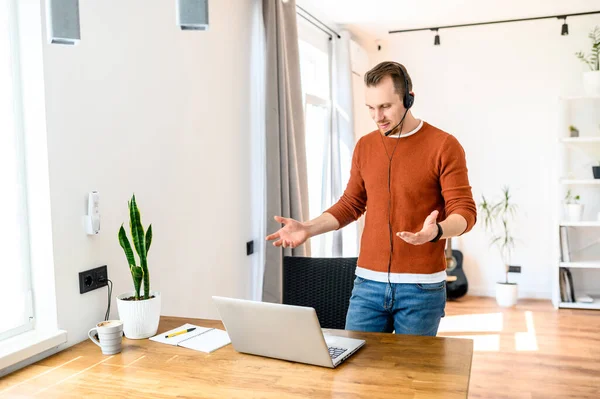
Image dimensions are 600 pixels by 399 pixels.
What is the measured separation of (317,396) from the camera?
1456mm

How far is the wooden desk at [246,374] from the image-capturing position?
1500mm

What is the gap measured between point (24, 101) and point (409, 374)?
149 cm

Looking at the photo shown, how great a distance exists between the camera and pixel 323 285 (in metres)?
2.46

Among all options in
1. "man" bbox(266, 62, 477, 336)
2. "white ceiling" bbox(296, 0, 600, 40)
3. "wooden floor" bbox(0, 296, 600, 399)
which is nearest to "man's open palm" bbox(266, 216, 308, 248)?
"man" bbox(266, 62, 477, 336)

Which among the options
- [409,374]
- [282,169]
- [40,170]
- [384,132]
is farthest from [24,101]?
[282,169]

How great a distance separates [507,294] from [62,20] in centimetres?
479

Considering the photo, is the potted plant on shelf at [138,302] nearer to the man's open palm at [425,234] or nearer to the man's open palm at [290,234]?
the man's open palm at [290,234]

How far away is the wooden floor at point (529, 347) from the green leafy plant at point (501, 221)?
53 cm

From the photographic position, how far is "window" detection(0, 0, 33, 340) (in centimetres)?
196

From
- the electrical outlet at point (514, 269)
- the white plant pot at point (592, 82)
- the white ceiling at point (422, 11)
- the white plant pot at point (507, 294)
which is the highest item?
the white ceiling at point (422, 11)

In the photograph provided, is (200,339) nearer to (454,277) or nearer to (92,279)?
(92,279)

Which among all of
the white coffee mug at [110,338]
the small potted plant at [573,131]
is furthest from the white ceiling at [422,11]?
Result: the white coffee mug at [110,338]

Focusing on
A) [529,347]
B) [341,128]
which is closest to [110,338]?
[529,347]

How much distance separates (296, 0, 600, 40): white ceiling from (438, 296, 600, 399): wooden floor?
8.44ft
